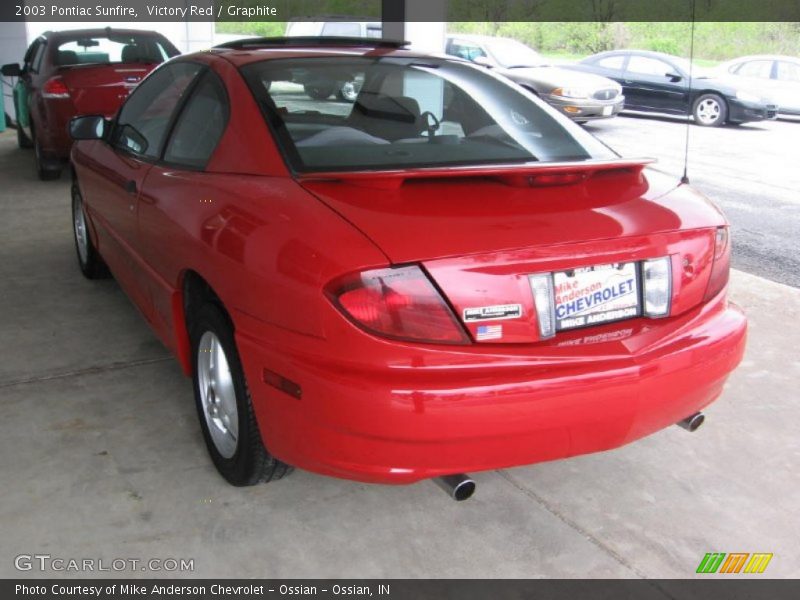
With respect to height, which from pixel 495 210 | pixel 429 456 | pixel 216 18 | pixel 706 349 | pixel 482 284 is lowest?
pixel 429 456

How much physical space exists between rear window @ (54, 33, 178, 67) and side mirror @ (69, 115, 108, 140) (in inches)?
187

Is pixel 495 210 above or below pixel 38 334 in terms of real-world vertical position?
above

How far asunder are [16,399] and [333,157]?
1.79 meters

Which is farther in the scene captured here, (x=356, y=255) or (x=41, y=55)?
(x=41, y=55)

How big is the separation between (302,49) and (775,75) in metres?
4.71

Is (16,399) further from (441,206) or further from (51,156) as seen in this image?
(51,156)

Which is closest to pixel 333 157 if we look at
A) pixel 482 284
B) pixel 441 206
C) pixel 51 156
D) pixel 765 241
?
pixel 441 206

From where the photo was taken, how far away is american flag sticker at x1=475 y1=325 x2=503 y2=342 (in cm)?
219

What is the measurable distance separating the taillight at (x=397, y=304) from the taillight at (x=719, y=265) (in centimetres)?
92

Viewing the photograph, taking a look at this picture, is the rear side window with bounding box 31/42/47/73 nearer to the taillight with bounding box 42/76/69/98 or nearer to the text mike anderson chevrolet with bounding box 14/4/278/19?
the taillight with bounding box 42/76/69/98

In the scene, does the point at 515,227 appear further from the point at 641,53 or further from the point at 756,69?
the point at 641,53

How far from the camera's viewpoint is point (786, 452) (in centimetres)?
319

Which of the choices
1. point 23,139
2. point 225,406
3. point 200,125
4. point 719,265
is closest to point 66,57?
point 23,139

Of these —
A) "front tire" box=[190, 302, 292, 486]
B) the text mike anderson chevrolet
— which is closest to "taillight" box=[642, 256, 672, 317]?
"front tire" box=[190, 302, 292, 486]
